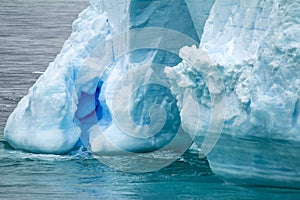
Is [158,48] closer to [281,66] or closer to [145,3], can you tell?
[145,3]

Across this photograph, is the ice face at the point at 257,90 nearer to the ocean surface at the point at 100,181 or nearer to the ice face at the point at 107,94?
the ocean surface at the point at 100,181

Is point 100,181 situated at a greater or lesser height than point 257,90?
lesser

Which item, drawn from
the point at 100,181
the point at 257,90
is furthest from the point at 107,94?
the point at 257,90

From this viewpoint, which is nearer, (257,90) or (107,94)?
(257,90)

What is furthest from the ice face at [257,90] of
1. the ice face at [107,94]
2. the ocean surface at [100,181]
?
the ice face at [107,94]

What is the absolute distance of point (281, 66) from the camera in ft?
41.2

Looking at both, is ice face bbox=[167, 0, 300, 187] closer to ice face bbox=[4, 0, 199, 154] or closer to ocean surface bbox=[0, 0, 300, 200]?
ocean surface bbox=[0, 0, 300, 200]

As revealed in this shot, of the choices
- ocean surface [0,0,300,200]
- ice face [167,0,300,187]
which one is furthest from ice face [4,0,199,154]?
ice face [167,0,300,187]

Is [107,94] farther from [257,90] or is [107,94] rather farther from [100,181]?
[257,90]

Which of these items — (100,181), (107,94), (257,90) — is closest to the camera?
(257,90)

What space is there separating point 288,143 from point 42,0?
35398 millimetres

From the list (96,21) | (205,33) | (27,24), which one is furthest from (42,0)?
(205,33)

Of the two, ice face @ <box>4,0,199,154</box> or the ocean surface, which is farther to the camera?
ice face @ <box>4,0,199,154</box>

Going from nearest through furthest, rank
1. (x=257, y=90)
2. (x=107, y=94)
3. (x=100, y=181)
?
1. (x=257, y=90)
2. (x=100, y=181)
3. (x=107, y=94)
